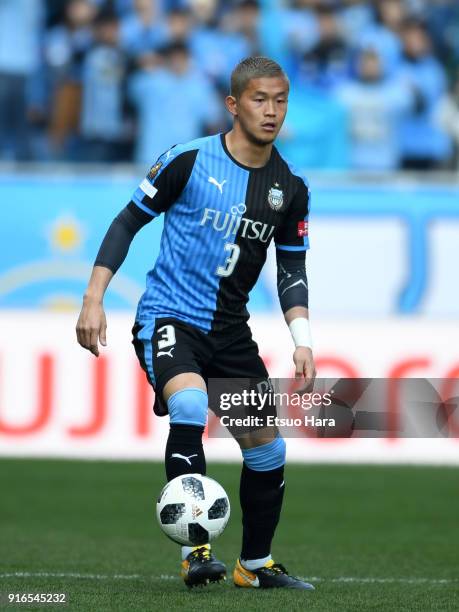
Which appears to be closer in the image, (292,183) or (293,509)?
(292,183)

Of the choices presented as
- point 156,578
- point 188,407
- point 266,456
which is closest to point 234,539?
point 156,578

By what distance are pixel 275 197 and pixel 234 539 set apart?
3184 millimetres

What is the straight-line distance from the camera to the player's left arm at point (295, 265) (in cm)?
580

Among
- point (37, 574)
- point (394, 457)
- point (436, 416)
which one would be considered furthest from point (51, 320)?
point (436, 416)

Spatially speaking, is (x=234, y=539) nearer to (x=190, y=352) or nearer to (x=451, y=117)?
(x=190, y=352)

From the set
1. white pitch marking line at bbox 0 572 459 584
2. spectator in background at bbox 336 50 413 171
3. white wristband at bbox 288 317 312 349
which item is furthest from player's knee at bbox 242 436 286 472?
spectator in background at bbox 336 50 413 171

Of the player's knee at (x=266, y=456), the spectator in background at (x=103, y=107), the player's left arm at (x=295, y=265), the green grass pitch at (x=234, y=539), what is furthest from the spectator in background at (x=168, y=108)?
the player's knee at (x=266, y=456)

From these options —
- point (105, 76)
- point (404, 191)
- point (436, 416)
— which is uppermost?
point (105, 76)

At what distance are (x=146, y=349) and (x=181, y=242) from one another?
1.49ft

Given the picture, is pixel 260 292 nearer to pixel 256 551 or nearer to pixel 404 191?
pixel 404 191

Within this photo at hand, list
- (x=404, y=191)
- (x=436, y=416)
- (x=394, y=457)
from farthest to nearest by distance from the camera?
(x=404, y=191), (x=394, y=457), (x=436, y=416)

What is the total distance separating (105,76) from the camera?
13547mm

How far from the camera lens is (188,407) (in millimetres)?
5336

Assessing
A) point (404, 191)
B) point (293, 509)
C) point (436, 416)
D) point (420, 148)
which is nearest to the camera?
point (436, 416)
